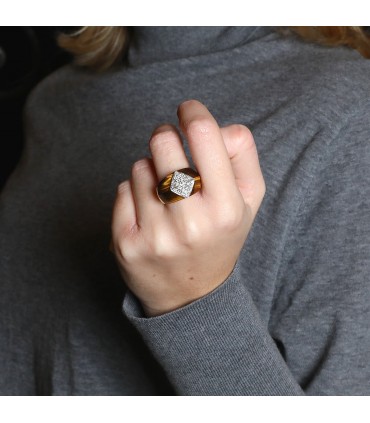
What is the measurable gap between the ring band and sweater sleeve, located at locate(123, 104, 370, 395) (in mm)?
131

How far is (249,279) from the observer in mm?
844

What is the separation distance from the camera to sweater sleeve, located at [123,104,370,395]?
71cm

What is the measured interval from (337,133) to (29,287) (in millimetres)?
481

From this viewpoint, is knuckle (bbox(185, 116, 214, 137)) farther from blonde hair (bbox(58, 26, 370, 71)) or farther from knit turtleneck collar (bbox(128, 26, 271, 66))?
blonde hair (bbox(58, 26, 370, 71))

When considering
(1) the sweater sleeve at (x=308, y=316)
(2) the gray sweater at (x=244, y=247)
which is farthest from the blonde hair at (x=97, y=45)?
(1) the sweater sleeve at (x=308, y=316)

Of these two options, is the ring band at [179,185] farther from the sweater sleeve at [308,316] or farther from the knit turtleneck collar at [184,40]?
the knit turtleneck collar at [184,40]

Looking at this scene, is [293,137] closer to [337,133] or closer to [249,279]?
[337,133]

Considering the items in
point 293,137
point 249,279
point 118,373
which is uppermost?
point 293,137

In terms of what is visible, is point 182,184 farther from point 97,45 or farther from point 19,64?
point 19,64

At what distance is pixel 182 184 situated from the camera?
0.60 meters

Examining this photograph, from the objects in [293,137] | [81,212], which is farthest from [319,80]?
[81,212]

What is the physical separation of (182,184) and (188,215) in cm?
3

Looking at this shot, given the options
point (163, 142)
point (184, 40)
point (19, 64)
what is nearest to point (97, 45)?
point (184, 40)

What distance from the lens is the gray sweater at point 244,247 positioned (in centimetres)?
74
